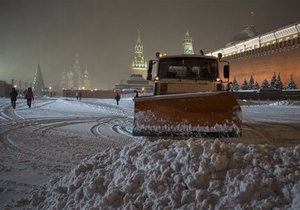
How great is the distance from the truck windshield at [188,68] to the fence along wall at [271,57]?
4543 centimetres

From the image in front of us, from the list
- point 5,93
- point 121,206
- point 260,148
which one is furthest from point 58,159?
point 5,93

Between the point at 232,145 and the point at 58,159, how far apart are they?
14.1 ft

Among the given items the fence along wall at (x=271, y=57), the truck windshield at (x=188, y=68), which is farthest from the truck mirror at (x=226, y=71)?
the fence along wall at (x=271, y=57)

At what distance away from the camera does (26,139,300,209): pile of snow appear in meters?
3.86

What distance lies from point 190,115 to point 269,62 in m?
55.9

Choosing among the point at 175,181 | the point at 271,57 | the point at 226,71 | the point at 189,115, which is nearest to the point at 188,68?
the point at 226,71

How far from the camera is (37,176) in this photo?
21.2 feet

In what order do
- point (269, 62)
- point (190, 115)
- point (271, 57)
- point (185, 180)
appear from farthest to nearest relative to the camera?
point (269, 62), point (271, 57), point (190, 115), point (185, 180)

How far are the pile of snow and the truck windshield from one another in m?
5.73

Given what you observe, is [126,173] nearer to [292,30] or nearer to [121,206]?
[121,206]

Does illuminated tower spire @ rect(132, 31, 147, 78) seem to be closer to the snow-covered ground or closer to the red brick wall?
the red brick wall

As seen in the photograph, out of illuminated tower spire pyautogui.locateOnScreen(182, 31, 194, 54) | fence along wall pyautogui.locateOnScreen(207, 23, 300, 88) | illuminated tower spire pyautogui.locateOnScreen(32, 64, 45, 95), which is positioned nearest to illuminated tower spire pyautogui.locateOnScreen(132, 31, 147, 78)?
illuminated tower spire pyautogui.locateOnScreen(182, 31, 194, 54)

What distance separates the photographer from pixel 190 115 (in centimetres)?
840

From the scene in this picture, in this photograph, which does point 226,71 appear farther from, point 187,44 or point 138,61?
point 138,61
